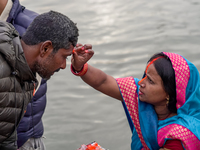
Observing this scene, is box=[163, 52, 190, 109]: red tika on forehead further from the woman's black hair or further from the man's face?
the man's face

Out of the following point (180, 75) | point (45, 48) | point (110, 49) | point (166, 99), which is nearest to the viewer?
point (45, 48)

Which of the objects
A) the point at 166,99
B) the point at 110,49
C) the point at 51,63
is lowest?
the point at 110,49

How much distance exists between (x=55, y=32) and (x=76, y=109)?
10.5ft

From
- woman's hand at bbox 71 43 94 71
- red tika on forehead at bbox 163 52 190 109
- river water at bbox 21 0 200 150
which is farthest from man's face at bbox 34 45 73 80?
river water at bbox 21 0 200 150

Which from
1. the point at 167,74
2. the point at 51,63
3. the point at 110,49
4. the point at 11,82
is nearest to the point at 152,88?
the point at 167,74

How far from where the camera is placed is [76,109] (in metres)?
5.33

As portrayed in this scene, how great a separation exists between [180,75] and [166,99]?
254mm

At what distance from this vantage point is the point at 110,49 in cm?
715

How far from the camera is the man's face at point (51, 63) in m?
2.33

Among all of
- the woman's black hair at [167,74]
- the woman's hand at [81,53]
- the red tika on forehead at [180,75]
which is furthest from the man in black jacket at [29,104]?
the red tika on forehead at [180,75]

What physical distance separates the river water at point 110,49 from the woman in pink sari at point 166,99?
169cm

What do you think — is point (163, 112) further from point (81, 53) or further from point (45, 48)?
point (45, 48)

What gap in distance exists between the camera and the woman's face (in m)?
2.79

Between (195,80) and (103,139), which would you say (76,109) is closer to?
(103,139)
